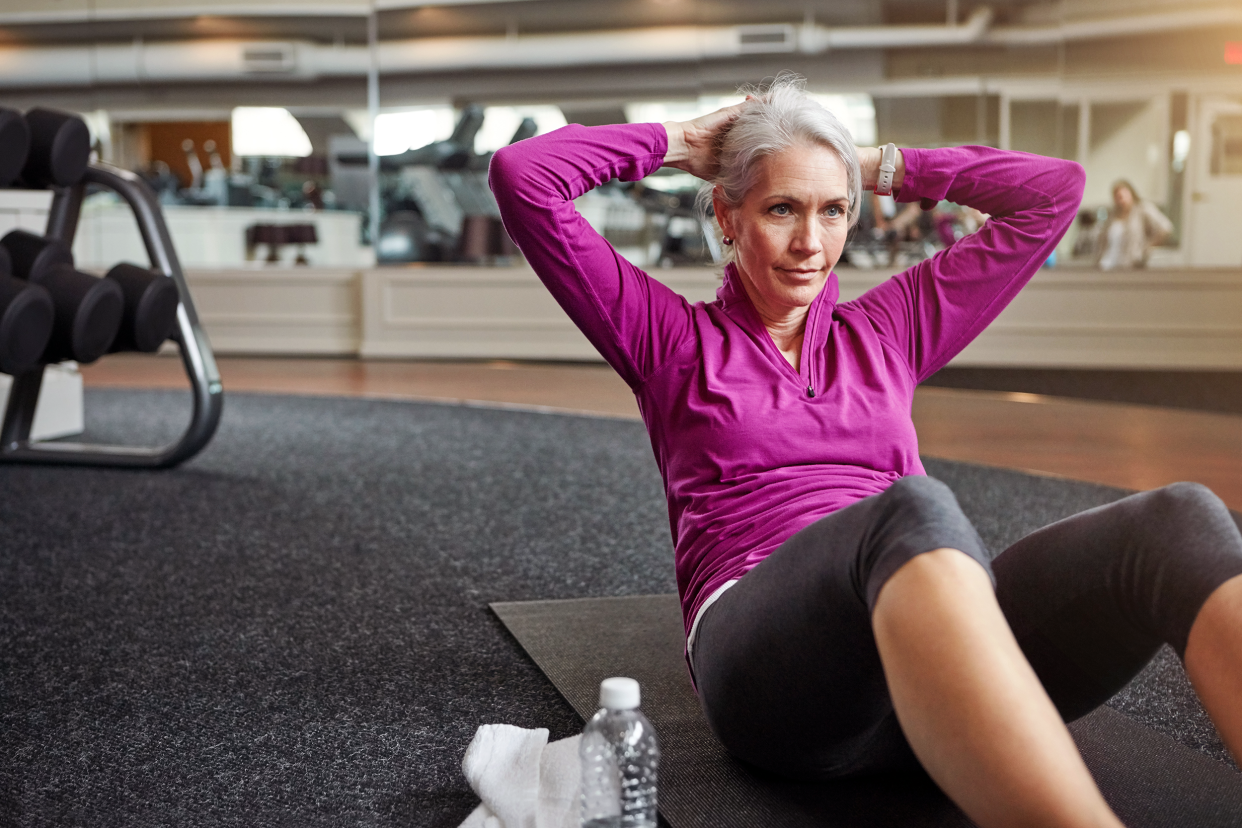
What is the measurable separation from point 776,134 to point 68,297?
2.31 metres

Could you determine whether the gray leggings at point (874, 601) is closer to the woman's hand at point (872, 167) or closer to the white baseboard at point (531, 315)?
the woman's hand at point (872, 167)

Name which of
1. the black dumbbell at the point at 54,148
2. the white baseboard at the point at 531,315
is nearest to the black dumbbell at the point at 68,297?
the black dumbbell at the point at 54,148

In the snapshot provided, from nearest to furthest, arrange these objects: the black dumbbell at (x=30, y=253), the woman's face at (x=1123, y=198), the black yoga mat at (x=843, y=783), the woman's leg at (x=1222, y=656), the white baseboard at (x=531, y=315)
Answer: the woman's leg at (x=1222, y=656), the black yoga mat at (x=843, y=783), the black dumbbell at (x=30, y=253), the white baseboard at (x=531, y=315), the woman's face at (x=1123, y=198)

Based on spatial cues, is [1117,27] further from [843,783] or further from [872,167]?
[843,783]

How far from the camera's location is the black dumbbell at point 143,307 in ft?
10.3

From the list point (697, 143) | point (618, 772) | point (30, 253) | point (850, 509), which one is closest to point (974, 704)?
point (850, 509)

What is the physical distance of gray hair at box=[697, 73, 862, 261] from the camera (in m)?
Answer: 1.32

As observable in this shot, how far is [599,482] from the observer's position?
3314 millimetres

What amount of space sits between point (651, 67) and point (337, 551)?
5257 millimetres

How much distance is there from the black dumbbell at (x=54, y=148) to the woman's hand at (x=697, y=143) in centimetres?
233

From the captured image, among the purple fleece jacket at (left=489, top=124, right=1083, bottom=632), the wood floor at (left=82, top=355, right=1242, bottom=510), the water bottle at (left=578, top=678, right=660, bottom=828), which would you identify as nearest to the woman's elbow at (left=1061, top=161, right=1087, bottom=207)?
the purple fleece jacket at (left=489, top=124, right=1083, bottom=632)

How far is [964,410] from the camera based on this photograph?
509 cm

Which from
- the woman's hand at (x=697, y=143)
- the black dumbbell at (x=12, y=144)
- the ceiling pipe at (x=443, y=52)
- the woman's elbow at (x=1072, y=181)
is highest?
the ceiling pipe at (x=443, y=52)

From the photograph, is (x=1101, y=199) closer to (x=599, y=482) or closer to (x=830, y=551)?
(x=599, y=482)
